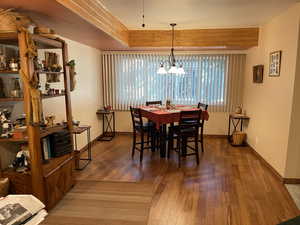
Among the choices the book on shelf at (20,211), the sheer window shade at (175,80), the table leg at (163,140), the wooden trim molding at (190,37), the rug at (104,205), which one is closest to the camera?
the book on shelf at (20,211)

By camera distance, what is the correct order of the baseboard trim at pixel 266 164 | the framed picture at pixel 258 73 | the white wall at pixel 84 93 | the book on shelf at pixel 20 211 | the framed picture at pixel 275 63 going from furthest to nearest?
the framed picture at pixel 258 73
the white wall at pixel 84 93
the framed picture at pixel 275 63
the baseboard trim at pixel 266 164
the book on shelf at pixel 20 211

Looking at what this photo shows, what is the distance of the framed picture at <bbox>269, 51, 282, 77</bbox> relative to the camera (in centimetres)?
337

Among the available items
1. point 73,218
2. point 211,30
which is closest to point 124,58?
point 211,30

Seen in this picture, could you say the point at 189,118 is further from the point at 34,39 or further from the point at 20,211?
the point at 20,211

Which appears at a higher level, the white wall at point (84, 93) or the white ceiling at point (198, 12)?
the white ceiling at point (198, 12)

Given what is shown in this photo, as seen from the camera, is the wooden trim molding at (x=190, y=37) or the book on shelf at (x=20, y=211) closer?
the book on shelf at (x=20, y=211)

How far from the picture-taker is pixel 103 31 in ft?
10.5

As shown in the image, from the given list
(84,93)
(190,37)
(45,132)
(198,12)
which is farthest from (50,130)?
(190,37)

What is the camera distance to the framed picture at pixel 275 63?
133 inches

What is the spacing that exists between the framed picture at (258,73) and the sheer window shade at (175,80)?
36.0 inches

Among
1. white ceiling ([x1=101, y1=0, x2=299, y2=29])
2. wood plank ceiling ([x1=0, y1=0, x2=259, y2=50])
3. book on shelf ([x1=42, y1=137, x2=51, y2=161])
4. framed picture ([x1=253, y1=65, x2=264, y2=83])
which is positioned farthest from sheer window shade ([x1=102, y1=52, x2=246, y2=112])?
book on shelf ([x1=42, y1=137, x2=51, y2=161])

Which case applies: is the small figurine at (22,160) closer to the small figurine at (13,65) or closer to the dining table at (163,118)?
the small figurine at (13,65)

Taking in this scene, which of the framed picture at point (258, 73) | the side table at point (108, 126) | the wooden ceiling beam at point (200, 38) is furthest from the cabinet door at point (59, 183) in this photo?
the framed picture at point (258, 73)

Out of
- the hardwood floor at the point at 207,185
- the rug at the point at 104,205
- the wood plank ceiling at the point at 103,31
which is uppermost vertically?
the wood plank ceiling at the point at 103,31
